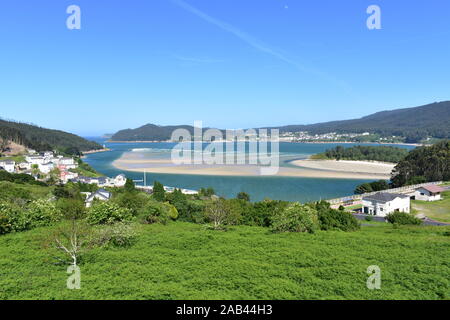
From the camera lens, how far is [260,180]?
45250mm

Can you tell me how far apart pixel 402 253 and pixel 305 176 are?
39.7 meters

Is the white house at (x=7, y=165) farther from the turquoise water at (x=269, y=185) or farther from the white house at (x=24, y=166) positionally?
the turquoise water at (x=269, y=185)

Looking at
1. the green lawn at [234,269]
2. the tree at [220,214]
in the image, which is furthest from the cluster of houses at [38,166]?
the green lawn at [234,269]

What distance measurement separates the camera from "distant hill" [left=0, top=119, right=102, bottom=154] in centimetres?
7369

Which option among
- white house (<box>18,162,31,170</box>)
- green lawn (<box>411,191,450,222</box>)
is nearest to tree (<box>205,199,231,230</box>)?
green lawn (<box>411,191,450,222</box>)

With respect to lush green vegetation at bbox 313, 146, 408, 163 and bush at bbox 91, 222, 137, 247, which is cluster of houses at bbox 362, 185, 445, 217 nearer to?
bush at bbox 91, 222, 137, 247

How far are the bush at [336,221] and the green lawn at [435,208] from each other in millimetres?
10099

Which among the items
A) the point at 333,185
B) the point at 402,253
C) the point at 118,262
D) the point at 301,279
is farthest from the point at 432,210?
the point at 118,262

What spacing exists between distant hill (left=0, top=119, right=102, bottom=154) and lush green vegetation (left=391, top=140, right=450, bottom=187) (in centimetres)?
7499

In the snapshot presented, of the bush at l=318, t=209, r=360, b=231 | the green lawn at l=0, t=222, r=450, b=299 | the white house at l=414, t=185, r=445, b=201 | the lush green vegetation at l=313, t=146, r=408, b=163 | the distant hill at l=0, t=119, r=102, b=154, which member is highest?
the distant hill at l=0, t=119, r=102, b=154

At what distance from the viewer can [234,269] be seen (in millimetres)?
8250

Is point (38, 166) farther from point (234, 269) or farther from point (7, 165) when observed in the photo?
point (234, 269)

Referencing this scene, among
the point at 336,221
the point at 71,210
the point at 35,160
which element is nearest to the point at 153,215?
the point at 71,210
